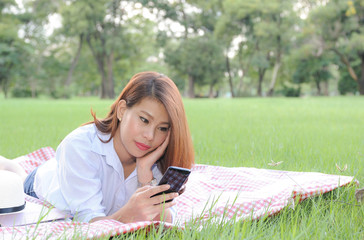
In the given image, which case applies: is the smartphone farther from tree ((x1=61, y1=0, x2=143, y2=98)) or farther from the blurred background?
tree ((x1=61, y1=0, x2=143, y2=98))

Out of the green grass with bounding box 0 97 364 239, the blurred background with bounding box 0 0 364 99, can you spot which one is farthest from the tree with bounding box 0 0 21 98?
the green grass with bounding box 0 97 364 239

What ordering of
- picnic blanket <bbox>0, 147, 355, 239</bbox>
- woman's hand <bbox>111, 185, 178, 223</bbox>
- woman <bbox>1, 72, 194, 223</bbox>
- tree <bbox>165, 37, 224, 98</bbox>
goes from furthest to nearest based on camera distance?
tree <bbox>165, 37, 224, 98</bbox> → woman <bbox>1, 72, 194, 223</bbox> → woman's hand <bbox>111, 185, 178, 223</bbox> → picnic blanket <bbox>0, 147, 355, 239</bbox>

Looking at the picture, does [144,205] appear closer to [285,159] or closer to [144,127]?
[144,127]

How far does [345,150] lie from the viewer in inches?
206

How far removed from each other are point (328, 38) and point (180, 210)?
35230 mm

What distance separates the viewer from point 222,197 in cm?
344

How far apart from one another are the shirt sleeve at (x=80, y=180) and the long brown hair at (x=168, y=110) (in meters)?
0.23

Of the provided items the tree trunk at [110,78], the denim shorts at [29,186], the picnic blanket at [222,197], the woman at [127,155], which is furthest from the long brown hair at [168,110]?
the tree trunk at [110,78]

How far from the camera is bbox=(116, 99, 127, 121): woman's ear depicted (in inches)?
107

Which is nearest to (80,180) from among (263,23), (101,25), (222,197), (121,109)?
(121,109)

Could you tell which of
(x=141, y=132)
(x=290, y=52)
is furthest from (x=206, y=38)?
(x=141, y=132)

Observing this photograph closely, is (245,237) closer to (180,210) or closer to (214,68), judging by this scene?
(180,210)

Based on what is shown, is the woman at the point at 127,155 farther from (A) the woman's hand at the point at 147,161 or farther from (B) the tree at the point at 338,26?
(B) the tree at the point at 338,26

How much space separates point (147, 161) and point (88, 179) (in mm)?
407
